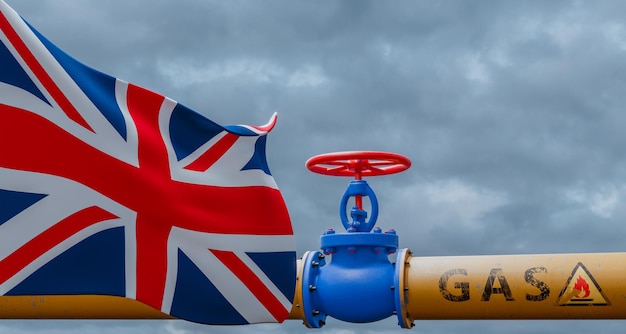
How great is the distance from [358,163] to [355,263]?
26.8 inches

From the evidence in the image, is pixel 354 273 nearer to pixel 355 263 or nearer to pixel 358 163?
pixel 355 263

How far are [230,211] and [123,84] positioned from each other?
89 centimetres

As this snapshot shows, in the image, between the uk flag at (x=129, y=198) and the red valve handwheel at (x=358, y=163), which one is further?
the red valve handwheel at (x=358, y=163)

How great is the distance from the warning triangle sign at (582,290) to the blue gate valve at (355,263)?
108 centimetres

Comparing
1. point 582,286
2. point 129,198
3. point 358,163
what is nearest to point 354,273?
point 358,163

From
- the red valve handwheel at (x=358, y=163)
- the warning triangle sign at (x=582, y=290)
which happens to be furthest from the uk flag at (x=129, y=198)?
the warning triangle sign at (x=582, y=290)

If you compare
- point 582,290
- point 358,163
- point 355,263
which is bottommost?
point 582,290

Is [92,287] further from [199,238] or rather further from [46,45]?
[46,45]

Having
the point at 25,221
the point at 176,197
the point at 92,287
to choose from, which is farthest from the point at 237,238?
the point at 25,221

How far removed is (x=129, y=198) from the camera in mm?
3699

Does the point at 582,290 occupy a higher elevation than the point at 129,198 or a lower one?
lower

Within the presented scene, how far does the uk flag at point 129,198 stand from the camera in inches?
133

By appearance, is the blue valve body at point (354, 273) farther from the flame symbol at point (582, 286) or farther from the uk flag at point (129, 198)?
the flame symbol at point (582, 286)

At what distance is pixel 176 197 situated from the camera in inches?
155
